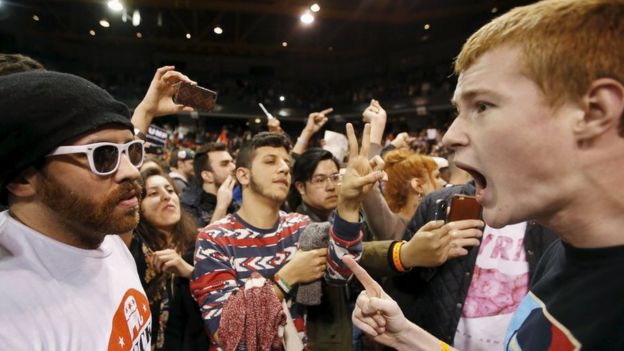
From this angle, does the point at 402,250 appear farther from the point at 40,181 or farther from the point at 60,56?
the point at 60,56

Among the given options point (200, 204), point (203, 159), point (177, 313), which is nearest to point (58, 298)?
point (177, 313)

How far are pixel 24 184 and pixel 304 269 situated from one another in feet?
3.77

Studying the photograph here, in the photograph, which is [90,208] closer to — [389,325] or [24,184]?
[24,184]

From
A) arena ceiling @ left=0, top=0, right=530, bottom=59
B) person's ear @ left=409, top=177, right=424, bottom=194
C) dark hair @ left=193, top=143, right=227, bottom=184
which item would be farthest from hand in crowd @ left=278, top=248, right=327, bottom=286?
arena ceiling @ left=0, top=0, right=530, bottom=59

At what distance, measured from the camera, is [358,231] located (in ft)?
6.11

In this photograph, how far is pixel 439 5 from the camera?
49.5ft

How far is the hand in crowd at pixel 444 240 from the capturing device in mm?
1771

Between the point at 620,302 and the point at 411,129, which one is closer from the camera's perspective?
the point at 620,302

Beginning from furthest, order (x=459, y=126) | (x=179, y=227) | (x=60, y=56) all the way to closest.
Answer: (x=60, y=56)
(x=179, y=227)
(x=459, y=126)

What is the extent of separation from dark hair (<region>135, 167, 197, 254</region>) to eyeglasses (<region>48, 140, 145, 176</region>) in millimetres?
1361

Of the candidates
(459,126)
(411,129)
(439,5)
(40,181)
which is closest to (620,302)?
(459,126)

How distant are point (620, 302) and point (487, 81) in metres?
0.46

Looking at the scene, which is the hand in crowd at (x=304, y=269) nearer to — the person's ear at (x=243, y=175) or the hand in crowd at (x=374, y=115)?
the person's ear at (x=243, y=175)

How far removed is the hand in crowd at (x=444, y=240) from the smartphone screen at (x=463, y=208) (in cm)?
3
